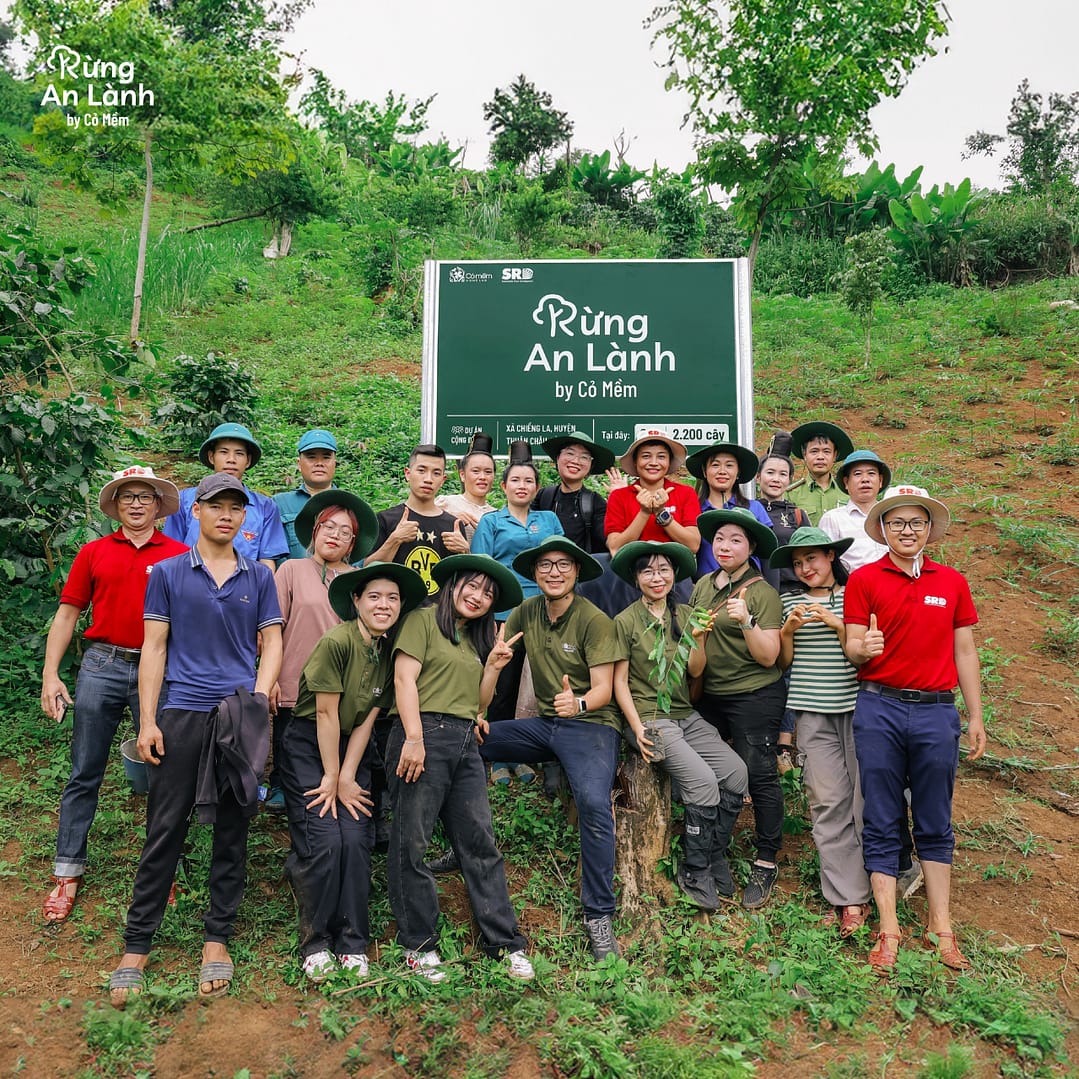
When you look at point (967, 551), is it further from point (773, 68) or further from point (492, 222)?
point (492, 222)

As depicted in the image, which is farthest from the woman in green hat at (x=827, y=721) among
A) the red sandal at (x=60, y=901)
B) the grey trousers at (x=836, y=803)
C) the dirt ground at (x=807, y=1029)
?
the red sandal at (x=60, y=901)

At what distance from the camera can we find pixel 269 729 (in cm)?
377

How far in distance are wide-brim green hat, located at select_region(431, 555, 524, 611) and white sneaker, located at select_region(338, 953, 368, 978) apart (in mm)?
1576

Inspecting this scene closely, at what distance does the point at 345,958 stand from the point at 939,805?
101 inches

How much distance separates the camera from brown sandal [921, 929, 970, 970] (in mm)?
3965

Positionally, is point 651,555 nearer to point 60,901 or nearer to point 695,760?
point 695,760

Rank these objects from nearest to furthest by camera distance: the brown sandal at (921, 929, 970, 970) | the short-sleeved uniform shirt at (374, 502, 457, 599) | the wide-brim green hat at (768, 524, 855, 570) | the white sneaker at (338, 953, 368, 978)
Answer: the white sneaker at (338, 953, 368, 978) → the brown sandal at (921, 929, 970, 970) → the wide-brim green hat at (768, 524, 855, 570) → the short-sleeved uniform shirt at (374, 502, 457, 599)

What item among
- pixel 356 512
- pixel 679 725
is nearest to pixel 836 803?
pixel 679 725

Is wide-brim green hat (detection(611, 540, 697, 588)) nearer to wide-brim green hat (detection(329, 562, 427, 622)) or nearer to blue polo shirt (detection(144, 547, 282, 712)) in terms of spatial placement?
wide-brim green hat (detection(329, 562, 427, 622))

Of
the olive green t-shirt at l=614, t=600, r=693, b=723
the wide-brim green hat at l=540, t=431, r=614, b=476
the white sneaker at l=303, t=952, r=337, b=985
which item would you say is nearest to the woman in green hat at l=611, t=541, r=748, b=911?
the olive green t-shirt at l=614, t=600, r=693, b=723

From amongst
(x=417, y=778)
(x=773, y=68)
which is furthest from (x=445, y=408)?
(x=773, y=68)

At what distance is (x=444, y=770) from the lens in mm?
3941

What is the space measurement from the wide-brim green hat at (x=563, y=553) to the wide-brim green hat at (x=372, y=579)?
567 mm

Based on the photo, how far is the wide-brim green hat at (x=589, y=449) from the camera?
17.8ft
